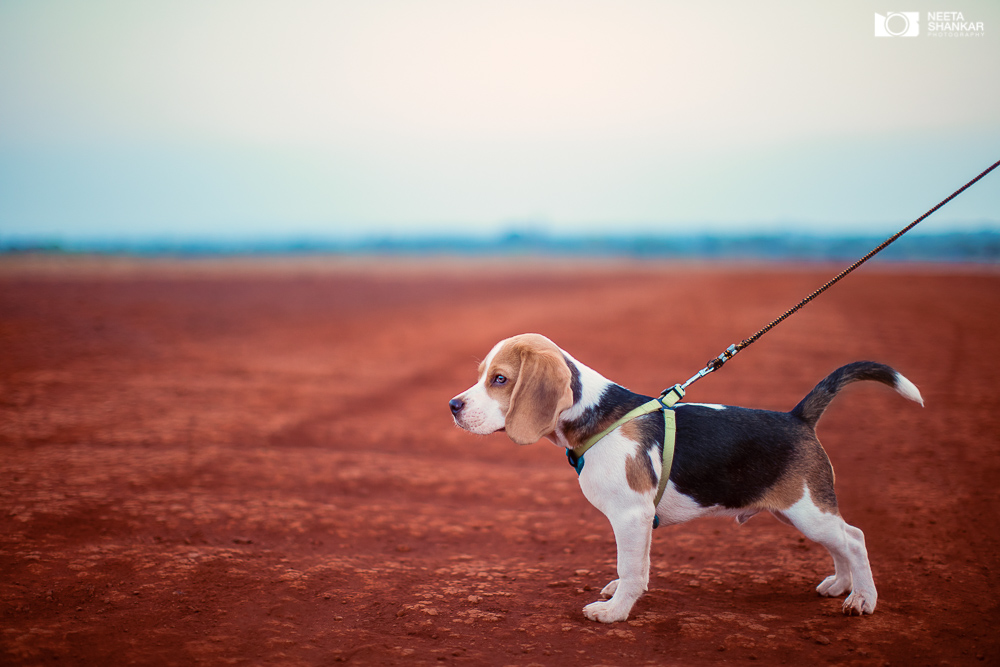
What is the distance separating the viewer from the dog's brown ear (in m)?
3.82

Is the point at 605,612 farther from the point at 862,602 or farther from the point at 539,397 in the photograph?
the point at 862,602

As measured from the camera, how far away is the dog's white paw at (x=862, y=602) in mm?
4219

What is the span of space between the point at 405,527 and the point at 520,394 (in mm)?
2938

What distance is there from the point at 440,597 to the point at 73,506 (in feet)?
12.8

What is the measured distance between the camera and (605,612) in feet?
13.6

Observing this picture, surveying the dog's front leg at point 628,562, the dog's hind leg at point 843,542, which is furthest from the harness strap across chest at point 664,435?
the dog's hind leg at point 843,542

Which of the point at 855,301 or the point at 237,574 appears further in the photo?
the point at 855,301

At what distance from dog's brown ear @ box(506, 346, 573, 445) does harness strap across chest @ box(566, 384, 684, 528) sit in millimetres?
284

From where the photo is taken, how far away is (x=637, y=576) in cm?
402

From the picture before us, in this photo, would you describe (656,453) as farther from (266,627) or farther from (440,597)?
(266,627)

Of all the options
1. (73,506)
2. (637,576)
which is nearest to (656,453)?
(637,576)

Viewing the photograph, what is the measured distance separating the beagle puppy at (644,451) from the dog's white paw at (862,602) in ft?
0.97

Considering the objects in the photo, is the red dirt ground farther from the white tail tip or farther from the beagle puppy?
the white tail tip

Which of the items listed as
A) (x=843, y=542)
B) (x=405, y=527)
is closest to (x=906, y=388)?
(x=843, y=542)
